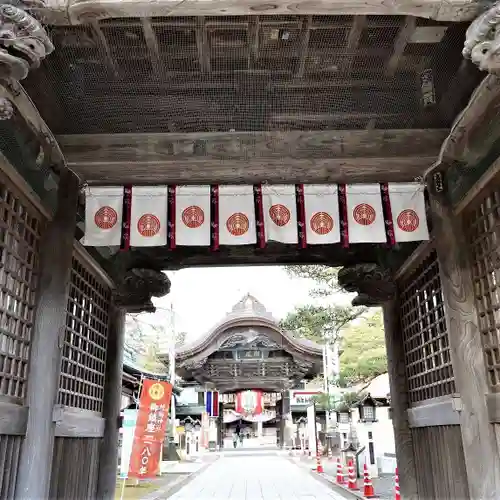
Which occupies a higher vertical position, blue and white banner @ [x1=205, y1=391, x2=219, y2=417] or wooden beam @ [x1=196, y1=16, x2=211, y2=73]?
wooden beam @ [x1=196, y1=16, x2=211, y2=73]

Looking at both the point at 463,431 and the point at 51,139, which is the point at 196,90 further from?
the point at 463,431

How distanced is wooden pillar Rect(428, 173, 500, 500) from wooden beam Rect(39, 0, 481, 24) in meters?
2.37

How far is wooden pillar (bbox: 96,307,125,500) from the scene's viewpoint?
7.43 meters

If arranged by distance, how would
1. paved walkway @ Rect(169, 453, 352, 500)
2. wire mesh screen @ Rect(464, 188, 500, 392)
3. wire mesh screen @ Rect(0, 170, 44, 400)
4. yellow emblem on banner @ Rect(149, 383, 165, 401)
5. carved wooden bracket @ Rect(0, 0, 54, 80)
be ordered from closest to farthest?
carved wooden bracket @ Rect(0, 0, 54, 80) < wire mesh screen @ Rect(0, 170, 44, 400) < wire mesh screen @ Rect(464, 188, 500, 392) < yellow emblem on banner @ Rect(149, 383, 165, 401) < paved walkway @ Rect(169, 453, 352, 500)

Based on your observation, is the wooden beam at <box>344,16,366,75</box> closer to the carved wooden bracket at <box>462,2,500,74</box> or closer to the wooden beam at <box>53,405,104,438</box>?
the carved wooden bracket at <box>462,2,500,74</box>

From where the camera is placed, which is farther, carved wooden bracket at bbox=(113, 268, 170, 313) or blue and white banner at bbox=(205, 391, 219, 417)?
blue and white banner at bbox=(205, 391, 219, 417)

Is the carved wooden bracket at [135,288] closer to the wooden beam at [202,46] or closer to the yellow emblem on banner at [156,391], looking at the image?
the yellow emblem on banner at [156,391]

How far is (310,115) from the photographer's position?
18.2 ft

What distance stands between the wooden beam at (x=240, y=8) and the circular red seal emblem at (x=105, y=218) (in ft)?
7.87

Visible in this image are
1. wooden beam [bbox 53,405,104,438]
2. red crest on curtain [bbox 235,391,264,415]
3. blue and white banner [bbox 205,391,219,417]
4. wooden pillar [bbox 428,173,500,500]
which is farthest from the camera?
red crest on curtain [bbox 235,391,264,415]

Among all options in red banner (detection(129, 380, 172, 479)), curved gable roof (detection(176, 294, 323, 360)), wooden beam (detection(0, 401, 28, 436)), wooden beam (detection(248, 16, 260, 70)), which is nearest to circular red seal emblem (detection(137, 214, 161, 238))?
wooden beam (detection(248, 16, 260, 70))

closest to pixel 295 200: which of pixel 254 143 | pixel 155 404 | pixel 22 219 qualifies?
pixel 254 143

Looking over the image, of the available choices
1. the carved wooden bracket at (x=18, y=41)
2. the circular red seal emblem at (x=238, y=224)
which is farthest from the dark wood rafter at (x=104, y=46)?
the circular red seal emblem at (x=238, y=224)

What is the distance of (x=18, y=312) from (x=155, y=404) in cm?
526
